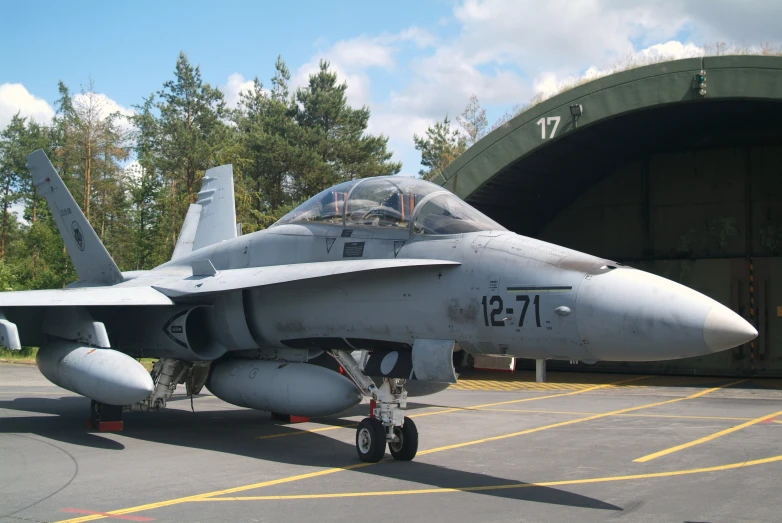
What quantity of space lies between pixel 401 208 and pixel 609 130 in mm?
10603

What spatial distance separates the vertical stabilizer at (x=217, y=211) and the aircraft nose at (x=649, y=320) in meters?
8.53

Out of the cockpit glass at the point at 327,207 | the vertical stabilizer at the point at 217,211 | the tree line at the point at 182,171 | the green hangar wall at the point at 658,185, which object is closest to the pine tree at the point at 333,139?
the tree line at the point at 182,171

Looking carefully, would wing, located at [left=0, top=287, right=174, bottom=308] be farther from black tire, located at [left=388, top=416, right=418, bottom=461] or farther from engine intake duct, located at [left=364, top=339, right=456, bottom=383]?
black tire, located at [left=388, top=416, right=418, bottom=461]

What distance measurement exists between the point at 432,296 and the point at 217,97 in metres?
54.0

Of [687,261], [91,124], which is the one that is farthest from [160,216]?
[687,261]

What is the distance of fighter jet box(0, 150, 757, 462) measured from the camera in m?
6.60

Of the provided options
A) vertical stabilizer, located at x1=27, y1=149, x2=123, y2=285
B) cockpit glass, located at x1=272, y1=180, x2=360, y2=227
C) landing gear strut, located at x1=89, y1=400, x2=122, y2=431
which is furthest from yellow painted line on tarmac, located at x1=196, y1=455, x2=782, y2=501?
vertical stabilizer, located at x1=27, y1=149, x2=123, y2=285

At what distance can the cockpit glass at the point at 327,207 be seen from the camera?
9094 millimetres

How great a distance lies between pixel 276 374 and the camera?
9.27 metres

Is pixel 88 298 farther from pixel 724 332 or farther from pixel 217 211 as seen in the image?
pixel 724 332

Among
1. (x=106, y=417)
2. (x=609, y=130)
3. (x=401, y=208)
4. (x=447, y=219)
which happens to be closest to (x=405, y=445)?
(x=447, y=219)

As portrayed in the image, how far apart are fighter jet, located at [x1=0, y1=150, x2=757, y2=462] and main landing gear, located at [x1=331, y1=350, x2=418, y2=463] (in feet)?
0.05

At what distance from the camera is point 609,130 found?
17500 mm

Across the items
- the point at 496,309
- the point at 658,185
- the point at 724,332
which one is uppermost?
the point at 658,185
